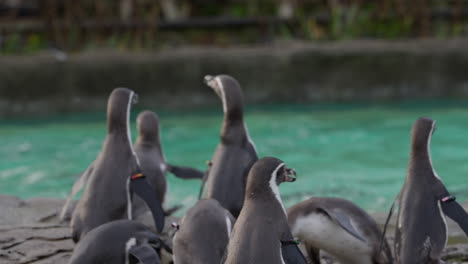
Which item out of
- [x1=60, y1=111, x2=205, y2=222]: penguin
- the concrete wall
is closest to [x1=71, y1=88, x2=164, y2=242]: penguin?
[x1=60, y1=111, x2=205, y2=222]: penguin

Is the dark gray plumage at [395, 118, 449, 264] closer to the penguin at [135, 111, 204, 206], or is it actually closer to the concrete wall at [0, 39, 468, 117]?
the penguin at [135, 111, 204, 206]

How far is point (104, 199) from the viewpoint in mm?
3941

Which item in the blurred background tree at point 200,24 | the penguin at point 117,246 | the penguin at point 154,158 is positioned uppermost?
the penguin at point 117,246

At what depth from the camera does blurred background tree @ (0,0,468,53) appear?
1031 cm

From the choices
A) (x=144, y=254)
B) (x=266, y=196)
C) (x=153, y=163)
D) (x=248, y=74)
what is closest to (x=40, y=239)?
(x=144, y=254)

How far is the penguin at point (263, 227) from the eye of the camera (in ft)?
9.29

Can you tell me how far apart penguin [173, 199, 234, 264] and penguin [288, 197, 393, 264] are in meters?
0.45

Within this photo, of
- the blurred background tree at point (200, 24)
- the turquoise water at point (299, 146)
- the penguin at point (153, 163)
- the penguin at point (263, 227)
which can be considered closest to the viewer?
the penguin at point (263, 227)

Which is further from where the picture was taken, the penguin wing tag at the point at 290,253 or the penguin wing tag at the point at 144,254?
the penguin wing tag at the point at 144,254

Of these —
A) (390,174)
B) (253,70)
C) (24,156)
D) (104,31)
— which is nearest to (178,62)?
(253,70)

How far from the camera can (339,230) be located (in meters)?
3.69

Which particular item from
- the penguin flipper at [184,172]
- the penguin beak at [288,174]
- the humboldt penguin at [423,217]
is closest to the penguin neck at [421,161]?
the humboldt penguin at [423,217]

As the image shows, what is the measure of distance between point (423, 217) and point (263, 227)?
3.23 feet

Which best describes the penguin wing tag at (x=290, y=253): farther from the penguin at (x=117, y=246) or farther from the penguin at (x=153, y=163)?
the penguin at (x=153, y=163)
